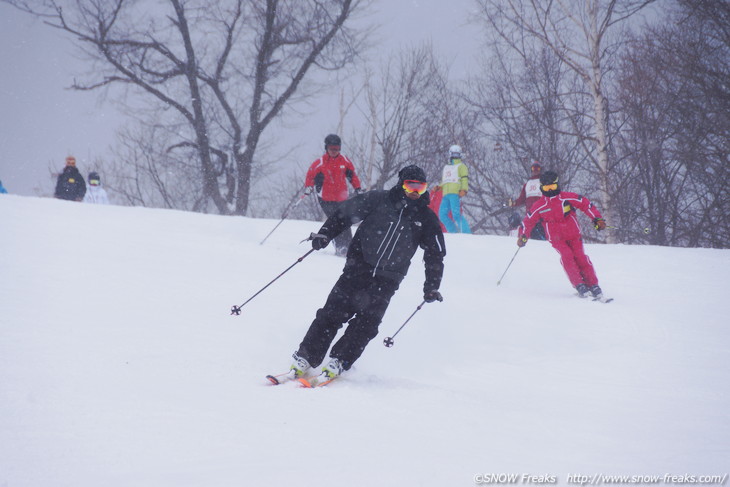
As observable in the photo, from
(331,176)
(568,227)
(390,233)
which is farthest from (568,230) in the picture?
(390,233)

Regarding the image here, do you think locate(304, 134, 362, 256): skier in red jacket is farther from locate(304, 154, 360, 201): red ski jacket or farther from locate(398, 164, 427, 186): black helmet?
locate(398, 164, 427, 186): black helmet

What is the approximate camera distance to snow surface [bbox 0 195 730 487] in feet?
7.50

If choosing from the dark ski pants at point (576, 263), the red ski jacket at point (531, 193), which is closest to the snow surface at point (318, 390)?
the dark ski pants at point (576, 263)

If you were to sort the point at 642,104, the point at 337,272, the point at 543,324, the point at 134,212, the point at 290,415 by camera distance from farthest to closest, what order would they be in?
the point at 642,104 → the point at 134,212 → the point at 337,272 → the point at 543,324 → the point at 290,415

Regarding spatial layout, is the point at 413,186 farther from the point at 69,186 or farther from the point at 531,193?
the point at 69,186

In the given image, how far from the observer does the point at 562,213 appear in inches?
269

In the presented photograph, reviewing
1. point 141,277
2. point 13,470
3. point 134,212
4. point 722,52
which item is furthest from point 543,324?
point 722,52

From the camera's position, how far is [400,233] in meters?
3.94

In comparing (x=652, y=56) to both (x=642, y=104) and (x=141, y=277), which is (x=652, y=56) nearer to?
(x=642, y=104)

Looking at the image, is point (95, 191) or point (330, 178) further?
point (95, 191)

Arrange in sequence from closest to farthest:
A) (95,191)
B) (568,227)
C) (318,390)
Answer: (318,390) → (568,227) → (95,191)

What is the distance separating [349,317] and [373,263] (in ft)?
1.47

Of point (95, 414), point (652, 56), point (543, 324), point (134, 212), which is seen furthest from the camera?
point (652, 56)

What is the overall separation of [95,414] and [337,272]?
14.5 ft
